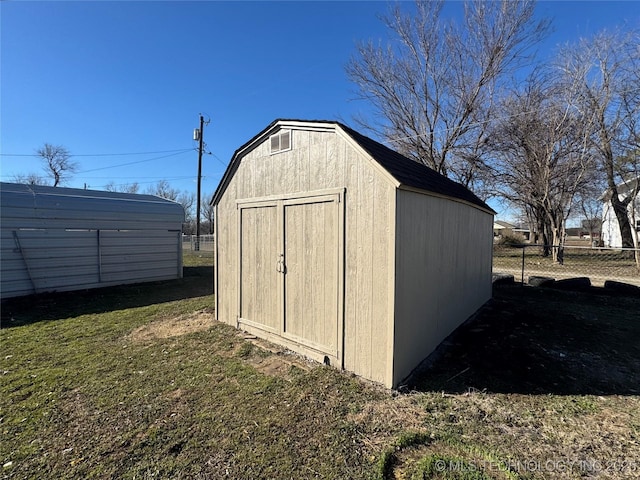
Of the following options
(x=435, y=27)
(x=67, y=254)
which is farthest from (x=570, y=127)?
(x=67, y=254)

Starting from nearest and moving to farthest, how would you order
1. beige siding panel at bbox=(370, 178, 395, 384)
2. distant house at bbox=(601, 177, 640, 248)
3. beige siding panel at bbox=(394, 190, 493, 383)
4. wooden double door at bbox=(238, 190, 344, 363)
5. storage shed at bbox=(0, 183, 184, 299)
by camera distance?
beige siding panel at bbox=(370, 178, 395, 384) < beige siding panel at bbox=(394, 190, 493, 383) < wooden double door at bbox=(238, 190, 344, 363) < storage shed at bbox=(0, 183, 184, 299) < distant house at bbox=(601, 177, 640, 248)

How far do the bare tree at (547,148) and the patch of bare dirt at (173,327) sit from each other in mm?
13538

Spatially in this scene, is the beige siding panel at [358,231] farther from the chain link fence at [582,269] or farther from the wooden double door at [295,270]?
the chain link fence at [582,269]

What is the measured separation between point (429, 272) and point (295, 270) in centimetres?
168

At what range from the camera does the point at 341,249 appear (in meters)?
3.53

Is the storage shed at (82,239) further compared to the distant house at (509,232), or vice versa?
the distant house at (509,232)

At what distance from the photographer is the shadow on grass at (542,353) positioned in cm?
324

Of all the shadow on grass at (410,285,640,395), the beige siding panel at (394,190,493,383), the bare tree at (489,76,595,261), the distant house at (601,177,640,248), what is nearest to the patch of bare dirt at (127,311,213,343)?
the beige siding panel at (394,190,493,383)

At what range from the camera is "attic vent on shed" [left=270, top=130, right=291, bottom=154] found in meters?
4.15

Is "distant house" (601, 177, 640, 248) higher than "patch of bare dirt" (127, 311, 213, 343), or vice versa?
"distant house" (601, 177, 640, 248)

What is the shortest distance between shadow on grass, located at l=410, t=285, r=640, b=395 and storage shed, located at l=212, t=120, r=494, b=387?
326 millimetres

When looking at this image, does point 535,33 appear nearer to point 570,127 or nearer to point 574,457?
point 570,127

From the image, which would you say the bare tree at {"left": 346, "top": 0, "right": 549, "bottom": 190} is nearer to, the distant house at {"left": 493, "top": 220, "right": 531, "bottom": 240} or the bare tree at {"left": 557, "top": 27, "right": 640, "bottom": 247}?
the bare tree at {"left": 557, "top": 27, "right": 640, "bottom": 247}

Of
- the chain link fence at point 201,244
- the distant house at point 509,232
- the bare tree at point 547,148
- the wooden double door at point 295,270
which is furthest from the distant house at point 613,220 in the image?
the chain link fence at point 201,244
